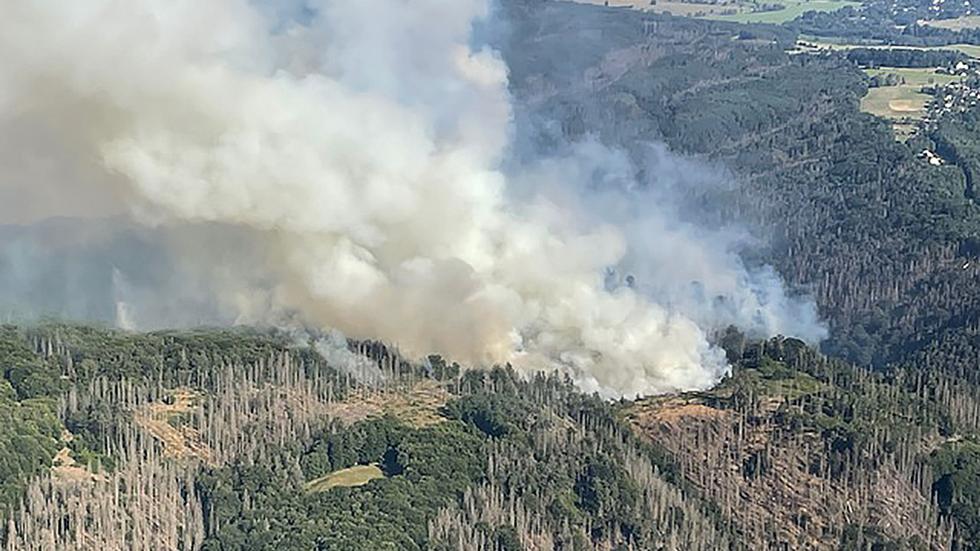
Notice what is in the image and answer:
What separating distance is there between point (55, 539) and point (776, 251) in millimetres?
88066

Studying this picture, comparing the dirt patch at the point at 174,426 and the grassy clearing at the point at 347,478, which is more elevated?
the dirt patch at the point at 174,426

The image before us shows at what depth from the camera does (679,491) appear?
85625 millimetres

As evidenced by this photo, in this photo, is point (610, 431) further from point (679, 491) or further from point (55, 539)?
point (55, 539)

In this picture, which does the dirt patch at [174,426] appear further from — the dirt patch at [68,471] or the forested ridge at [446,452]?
the dirt patch at [68,471]

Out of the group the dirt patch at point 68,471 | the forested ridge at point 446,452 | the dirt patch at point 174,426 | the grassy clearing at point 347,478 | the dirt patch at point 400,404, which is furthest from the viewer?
the dirt patch at point 400,404

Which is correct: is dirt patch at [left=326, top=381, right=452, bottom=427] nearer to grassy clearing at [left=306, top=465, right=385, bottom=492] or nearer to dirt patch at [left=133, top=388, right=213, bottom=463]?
grassy clearing at [left=306, top=465, right=385, bottom=492]

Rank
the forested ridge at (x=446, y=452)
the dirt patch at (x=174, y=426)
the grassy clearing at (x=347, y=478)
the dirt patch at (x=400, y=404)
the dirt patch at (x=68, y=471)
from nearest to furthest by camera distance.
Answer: the forested ridge at (x=446, y=452) → the dirt patch at (x=68, y=471) → the grassy clearing at (x=347, y=478) → the dirt patch at (x=174, y=426) → the dirt patch at (x=400, y=404)

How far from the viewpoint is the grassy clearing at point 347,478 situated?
272ft

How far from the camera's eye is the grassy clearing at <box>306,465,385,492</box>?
82756 mm

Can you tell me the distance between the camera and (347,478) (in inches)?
3312

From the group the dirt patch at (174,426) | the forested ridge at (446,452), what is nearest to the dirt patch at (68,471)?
the forested ridge at (446,452)

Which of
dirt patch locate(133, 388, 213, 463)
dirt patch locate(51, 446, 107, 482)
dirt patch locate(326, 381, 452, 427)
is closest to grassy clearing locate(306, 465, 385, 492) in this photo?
dirt patch locate(326, 381, 452, 427)

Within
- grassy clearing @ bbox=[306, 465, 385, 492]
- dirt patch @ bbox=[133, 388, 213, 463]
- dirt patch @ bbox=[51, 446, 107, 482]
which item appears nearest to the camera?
dirt patch @ bbox=[51, 446, 107, 482]

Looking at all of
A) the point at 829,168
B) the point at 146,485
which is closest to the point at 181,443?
the point at 146,485
